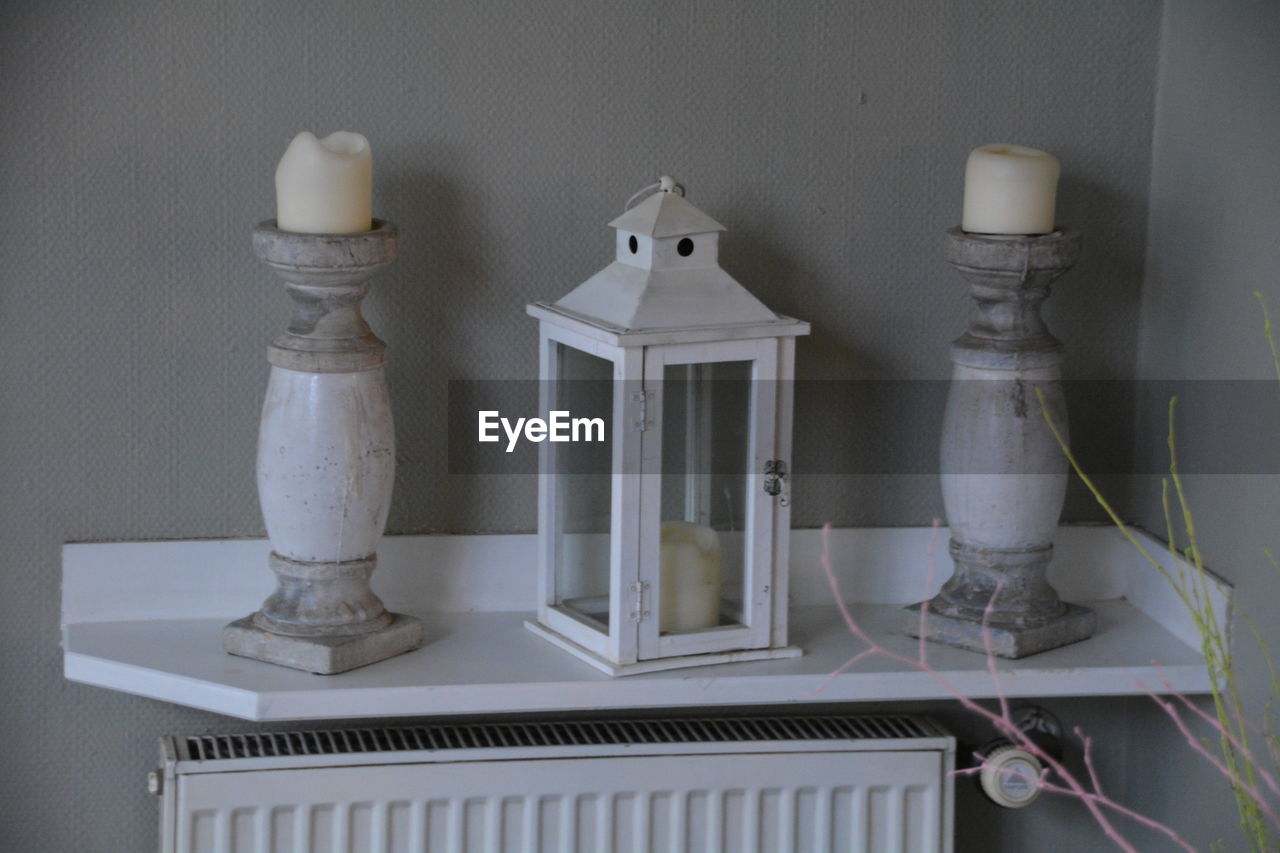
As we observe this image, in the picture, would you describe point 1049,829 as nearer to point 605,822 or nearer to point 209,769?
point 605,822

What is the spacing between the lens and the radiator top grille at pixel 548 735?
124 cm

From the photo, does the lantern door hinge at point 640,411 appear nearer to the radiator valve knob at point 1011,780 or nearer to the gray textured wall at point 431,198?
the gray textured wall at point 431,198

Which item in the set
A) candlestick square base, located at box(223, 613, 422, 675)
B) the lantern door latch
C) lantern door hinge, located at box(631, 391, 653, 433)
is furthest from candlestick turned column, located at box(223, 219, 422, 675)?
the lantern door latch

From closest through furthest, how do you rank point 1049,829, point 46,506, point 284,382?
point 284,382 → point 46,506 → point 1049,829

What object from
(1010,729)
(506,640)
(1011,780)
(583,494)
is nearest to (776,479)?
(583,494)

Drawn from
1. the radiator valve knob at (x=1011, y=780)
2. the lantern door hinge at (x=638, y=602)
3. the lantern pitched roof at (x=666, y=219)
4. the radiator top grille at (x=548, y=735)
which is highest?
the lantern pitched roof at (x=666, y=219)

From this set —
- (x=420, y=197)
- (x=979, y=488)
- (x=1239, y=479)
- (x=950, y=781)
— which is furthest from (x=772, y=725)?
(x=420, y=197)

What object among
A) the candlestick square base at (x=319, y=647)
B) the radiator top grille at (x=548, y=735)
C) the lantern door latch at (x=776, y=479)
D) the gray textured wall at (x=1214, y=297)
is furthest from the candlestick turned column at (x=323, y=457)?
the gray textured wall at (x=1214, y=297)

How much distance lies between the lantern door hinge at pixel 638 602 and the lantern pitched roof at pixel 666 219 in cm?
28

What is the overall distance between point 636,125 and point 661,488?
1.13ft

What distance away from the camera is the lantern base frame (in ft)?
3.80

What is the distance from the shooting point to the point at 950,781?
1.32 metres

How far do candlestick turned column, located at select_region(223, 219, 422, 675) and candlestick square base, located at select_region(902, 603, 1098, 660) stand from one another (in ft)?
1.57

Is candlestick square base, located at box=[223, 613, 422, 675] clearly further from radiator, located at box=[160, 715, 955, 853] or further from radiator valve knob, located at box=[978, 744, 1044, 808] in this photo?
radiator valve knob, located at box=[978, 744, 1044, 808]
